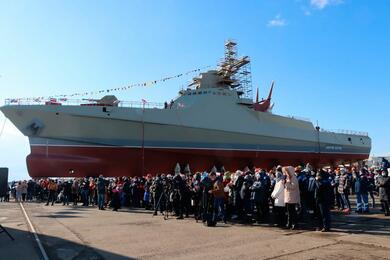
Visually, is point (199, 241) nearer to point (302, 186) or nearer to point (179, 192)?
point (302, 186)

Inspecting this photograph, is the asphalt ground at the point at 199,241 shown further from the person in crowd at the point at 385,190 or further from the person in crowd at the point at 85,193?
the person in crowd at the point at 85,193

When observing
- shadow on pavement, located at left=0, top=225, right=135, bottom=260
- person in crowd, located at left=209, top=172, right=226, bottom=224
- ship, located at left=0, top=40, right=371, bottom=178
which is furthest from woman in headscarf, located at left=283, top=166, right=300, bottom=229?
ship, located at left=0, top=40, right=371, bottom=178

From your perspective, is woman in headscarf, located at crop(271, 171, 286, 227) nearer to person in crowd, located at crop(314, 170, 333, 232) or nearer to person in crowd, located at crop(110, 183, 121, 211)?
person in crowd, located at crop(314, 170, 333, 232)

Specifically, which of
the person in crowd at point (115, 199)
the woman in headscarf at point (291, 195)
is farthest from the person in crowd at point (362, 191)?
the person in crowd at point (115, 199)

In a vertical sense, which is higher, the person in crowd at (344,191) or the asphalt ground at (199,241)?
the person in crowd at (344,191)

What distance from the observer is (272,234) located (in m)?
9.77

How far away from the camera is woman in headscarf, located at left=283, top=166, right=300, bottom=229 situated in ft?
34.7

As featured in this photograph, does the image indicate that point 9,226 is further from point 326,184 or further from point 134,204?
point 326,184

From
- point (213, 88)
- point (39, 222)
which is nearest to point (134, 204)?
point (39, 222)

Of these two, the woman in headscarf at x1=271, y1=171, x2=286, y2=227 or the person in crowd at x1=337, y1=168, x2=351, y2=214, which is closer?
the woman in headscarf at x1=271, y1=171, x2=286, y2=227

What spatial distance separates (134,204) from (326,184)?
11.8 m

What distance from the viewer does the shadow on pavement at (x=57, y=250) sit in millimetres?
7730

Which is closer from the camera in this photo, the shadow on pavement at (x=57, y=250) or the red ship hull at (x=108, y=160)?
the shadow on pavement at (x=57, y=250)

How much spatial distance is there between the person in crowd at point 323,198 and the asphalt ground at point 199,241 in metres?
0.35
